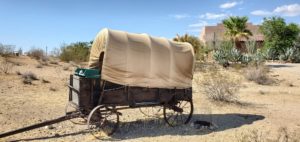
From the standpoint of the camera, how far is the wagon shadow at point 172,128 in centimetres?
902

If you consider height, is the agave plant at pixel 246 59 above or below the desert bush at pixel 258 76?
above

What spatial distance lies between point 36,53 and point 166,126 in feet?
101

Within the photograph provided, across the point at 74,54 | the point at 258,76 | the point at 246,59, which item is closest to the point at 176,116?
the point at 258,76

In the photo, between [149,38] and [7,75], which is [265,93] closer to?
[149,38]

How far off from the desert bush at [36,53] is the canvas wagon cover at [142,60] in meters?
29.2

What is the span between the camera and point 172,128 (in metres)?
9.70

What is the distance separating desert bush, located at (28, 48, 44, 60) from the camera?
122 feet

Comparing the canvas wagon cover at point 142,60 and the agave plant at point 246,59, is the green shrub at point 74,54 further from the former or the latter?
the canvas wagon cover at point 142,60

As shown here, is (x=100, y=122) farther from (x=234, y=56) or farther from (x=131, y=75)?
(x=234, y=56)

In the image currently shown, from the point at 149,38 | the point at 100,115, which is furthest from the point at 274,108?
the point at 100,115

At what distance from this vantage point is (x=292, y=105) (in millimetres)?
13828

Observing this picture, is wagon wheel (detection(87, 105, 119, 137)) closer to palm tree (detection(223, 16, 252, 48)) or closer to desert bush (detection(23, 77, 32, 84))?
desert bush (detection(23, 77, 32, 84))

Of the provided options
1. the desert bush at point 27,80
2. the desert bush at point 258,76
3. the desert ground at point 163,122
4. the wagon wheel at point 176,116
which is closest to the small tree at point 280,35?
the desert bush at point 258,76

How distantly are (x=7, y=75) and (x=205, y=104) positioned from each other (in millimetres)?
11628
